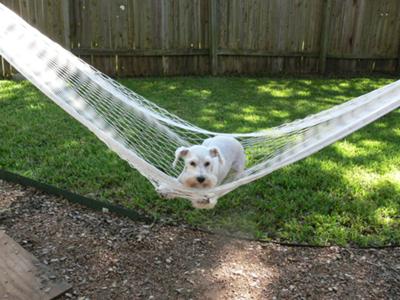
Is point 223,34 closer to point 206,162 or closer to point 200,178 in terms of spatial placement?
point 206,162

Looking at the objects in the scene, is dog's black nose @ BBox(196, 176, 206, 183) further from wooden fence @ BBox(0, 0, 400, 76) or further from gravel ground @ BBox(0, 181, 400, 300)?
wooden fence @ BBox(0, 0, 400, 76)

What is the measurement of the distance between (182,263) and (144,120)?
1084 mm

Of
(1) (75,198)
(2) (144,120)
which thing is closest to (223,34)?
(2) (144,120)

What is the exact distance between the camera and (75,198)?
3.17 m

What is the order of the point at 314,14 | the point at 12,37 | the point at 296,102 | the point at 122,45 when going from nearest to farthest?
the point at 12,37, the point at 296,102, the point at 122,45, the point at 314,14

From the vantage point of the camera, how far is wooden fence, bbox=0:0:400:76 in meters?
6.56

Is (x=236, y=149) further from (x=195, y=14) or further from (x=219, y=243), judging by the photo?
(x=195, y=14)

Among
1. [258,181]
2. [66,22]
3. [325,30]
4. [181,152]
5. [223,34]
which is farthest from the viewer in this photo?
[325,30]

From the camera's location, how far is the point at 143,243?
2.75 meters

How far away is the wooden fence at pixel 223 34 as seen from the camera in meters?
6.56

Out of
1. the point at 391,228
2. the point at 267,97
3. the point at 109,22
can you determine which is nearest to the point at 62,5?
the point at 109,22

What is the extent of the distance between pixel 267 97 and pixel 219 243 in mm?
3427

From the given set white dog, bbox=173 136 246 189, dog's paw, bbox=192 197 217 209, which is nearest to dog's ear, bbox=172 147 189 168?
white dog, bbox=173 136 246 189

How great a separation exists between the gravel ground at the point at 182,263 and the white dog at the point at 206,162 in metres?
0.48
